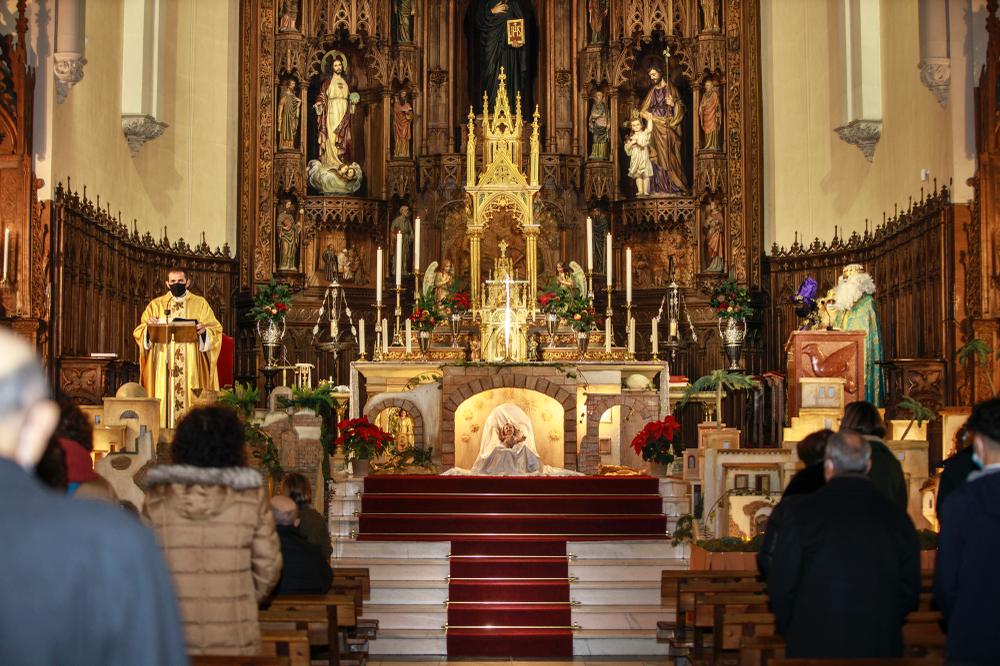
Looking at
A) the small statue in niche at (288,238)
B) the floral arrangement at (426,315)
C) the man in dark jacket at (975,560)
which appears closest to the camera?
the man in dark jacket at (975,560)

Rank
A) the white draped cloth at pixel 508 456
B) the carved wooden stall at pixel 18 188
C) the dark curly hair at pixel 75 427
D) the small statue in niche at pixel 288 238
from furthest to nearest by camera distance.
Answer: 1. the small statue in niche at pixel 288 238
2. the white draped cloth at pixel 508 456
3. the carved wooden stall at pixel 18 188
4. the dark curly hair at pixel 75 427

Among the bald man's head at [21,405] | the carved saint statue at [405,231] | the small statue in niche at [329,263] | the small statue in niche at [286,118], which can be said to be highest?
the small statue in niche at [286,118]

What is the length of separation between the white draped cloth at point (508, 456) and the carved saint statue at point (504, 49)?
7.73 meters

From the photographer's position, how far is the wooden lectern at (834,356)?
1502 cm

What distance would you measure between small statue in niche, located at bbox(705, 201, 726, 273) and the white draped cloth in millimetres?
6190

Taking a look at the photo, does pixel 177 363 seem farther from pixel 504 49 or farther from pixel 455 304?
pixel 504 49

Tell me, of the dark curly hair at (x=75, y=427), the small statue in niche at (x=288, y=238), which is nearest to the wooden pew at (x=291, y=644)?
the dark curly hair at (x=75, y=427)

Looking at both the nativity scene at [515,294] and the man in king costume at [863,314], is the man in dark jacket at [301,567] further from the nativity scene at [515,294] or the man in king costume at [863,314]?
the man in king costume at [863,314]

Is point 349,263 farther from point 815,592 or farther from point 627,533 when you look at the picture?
point 815,592

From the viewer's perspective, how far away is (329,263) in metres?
21.0

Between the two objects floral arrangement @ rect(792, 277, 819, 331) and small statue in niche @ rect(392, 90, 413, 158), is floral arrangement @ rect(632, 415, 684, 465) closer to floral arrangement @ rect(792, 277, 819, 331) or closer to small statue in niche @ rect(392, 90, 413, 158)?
floral arrangement @ rect(792, 277, 819, 331)

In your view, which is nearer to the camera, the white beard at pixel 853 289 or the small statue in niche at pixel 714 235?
the white beard at pixel 853 289

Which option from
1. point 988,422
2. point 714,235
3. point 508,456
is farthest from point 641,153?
point 988,422

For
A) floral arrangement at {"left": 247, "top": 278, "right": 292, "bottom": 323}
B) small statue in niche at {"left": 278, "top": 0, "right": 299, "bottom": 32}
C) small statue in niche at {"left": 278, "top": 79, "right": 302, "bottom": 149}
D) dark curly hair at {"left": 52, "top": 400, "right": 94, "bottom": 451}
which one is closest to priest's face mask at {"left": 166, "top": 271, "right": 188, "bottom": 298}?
floral arrangement at {"left": 247, "top": 278, "right": 292, "bottom": 323}
